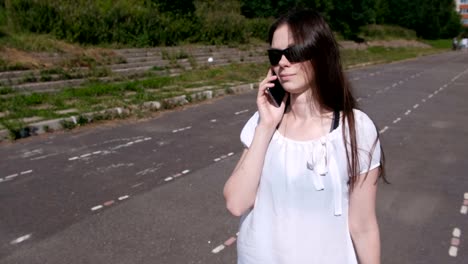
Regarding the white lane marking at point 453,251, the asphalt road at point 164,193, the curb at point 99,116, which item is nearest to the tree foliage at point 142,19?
the asphalt road at point 164,193

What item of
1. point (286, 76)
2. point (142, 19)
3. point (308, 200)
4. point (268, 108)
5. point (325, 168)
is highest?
point (142, 19)

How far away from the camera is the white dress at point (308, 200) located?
5.61 feet

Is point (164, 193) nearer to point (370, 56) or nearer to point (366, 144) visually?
point (366, 144)

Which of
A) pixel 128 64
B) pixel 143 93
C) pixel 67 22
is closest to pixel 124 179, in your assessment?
pixel 143 93

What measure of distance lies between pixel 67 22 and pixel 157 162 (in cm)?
1258

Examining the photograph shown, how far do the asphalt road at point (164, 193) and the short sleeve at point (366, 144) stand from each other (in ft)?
8.46

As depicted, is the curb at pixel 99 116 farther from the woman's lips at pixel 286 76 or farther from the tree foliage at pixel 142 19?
the woman's lips at pixel 286 76

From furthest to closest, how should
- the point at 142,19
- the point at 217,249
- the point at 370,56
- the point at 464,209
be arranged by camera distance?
the point at 370,56 < the point at 142,19 < the point at 464,209 < the point at 217,249

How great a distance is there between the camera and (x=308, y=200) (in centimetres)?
171

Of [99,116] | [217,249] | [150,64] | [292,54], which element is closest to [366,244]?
[292,54]

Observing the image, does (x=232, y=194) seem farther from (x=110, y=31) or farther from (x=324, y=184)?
(x=110, y=31)

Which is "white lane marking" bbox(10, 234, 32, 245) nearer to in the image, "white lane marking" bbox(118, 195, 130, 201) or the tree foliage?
"white lane marking" bbox(118, 195, 130, 201)

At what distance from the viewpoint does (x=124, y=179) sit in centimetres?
618

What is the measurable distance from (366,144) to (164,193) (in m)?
4.18
